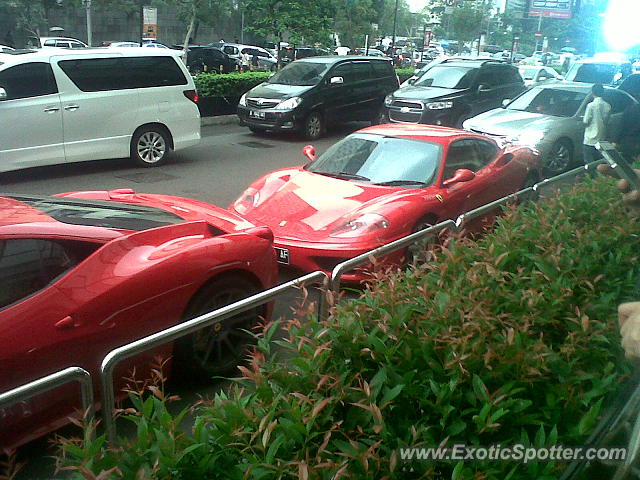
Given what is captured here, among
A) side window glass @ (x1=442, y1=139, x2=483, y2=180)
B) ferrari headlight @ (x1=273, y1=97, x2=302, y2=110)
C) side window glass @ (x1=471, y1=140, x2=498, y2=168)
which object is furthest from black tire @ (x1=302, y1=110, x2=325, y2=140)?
side window glass @ (x1=442, y1=139, x2=483, y2=180)

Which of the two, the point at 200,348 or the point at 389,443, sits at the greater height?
the point at 389,443

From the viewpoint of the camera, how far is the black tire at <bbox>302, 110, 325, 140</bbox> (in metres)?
15.4

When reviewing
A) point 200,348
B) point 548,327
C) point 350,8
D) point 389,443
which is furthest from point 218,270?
point 350,8

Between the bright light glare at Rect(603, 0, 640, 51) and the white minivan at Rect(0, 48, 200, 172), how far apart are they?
8.07 meters

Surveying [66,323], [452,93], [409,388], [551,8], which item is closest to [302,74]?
[452,93]

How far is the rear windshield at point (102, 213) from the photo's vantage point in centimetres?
418

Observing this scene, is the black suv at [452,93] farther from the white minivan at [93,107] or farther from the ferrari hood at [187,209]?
the ferrari hood at [187,209]

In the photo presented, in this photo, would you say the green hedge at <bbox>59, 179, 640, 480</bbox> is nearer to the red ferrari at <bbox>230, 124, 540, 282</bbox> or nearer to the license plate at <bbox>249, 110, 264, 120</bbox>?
the red ferrari at <bbox>230, 124, 540, 282</bbox>

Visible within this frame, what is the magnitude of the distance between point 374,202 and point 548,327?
11.6 feet

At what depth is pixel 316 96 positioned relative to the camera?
15383 mm

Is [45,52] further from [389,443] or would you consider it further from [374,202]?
[389,443]

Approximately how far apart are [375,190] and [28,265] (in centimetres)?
379

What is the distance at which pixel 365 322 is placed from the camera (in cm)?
276

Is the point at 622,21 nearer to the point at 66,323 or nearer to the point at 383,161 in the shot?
the point at 66,323
